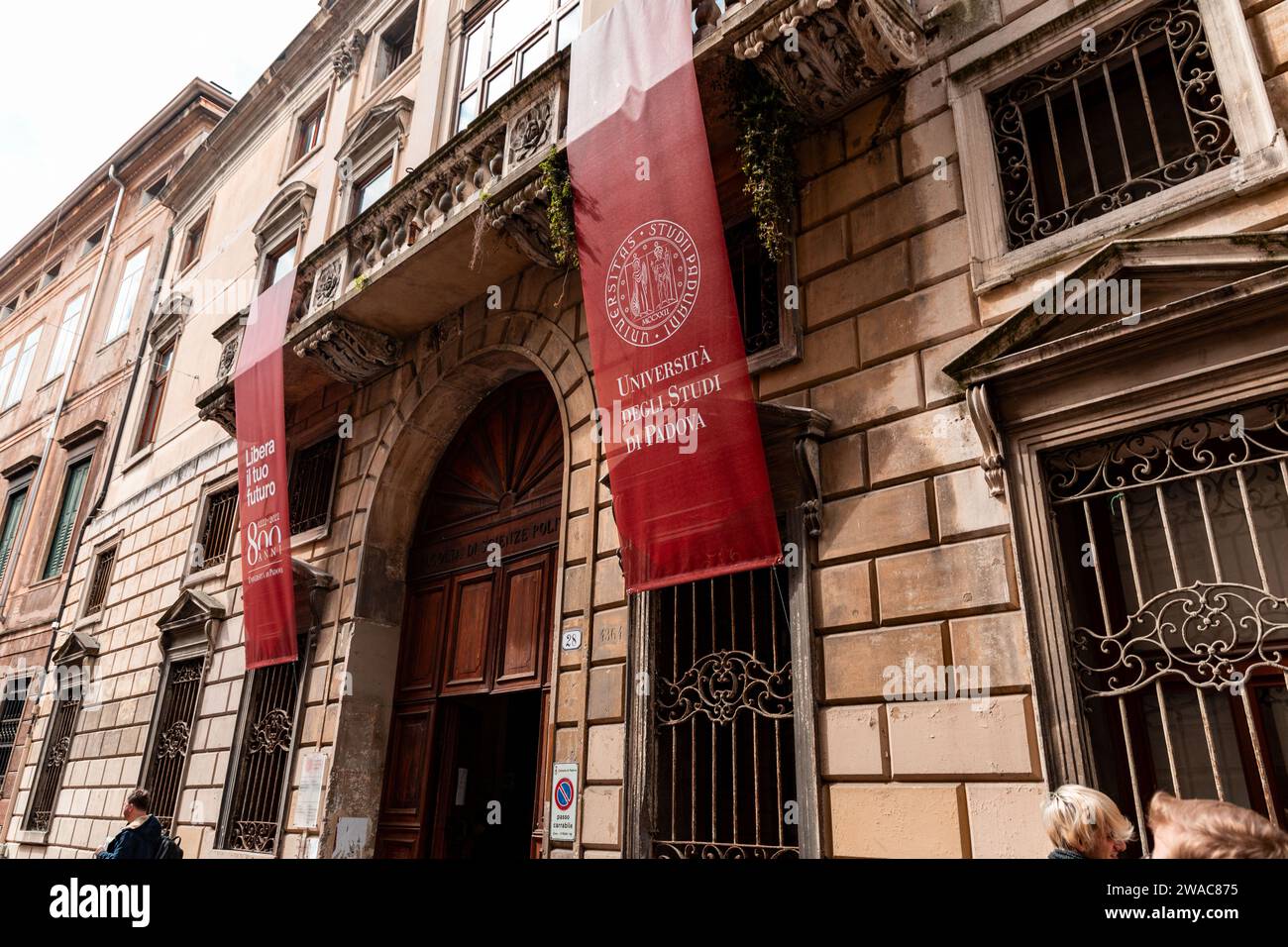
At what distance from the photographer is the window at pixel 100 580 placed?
16688mm

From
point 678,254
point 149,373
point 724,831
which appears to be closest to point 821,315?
point 678,254

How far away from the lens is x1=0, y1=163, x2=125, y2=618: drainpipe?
68.4 feet

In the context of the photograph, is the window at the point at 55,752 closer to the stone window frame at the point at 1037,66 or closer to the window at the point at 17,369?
the window at the point at 17,369

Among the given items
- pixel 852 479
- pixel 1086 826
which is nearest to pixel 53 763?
pixel 852 479

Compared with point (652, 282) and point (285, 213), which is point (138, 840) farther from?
point (285, 213)

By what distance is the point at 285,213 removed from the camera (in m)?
15.3

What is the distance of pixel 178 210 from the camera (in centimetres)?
2081

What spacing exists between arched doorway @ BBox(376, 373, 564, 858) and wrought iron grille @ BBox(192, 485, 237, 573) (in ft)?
15.3

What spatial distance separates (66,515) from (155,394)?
4.47m

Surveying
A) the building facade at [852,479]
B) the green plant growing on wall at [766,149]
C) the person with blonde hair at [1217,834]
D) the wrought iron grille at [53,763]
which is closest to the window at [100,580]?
the wrought iron grille at [53,763]

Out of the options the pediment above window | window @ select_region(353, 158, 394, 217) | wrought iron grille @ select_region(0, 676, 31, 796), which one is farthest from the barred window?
wrought iron grille @ select_region(0, 676, 31, 796)
